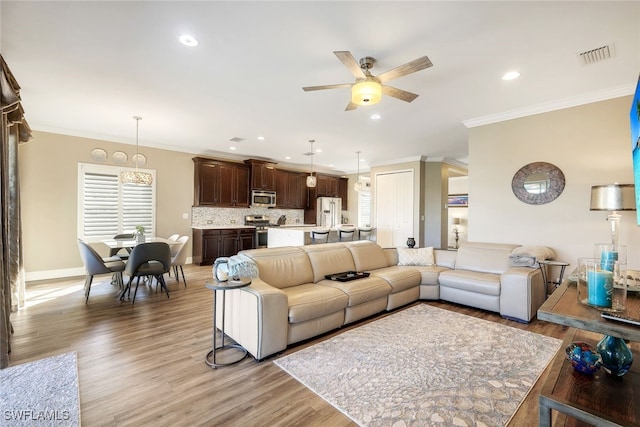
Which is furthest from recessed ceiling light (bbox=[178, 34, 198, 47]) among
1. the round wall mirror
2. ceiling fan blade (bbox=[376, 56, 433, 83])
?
the round wall mirror

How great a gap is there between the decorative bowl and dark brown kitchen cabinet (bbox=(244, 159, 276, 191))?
712 cm

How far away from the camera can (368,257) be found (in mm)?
4227

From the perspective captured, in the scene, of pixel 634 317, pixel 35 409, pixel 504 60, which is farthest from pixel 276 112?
pixel 634 317

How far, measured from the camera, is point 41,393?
1965 mm

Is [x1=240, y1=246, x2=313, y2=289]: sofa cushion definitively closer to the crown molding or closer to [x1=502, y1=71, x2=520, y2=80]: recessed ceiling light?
[x1=502, y1=71, x2=520, y2=80]: recessed ceiling light

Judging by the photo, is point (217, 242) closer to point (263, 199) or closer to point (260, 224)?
point (260, 224)

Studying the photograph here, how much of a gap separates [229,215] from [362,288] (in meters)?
5.44

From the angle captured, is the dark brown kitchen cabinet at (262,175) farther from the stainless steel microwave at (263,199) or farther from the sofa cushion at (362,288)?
the sofa cushion at (362,288)

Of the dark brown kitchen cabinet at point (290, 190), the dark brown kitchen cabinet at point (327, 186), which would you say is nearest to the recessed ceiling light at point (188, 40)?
the dark brown kitchen cabinet at point (290, 190)

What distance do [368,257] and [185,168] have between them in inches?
202

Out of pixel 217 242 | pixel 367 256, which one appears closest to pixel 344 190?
pixel 217 242

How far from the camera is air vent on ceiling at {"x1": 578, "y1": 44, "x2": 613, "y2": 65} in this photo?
266 centimetres

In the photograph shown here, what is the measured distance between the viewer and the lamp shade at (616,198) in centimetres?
299

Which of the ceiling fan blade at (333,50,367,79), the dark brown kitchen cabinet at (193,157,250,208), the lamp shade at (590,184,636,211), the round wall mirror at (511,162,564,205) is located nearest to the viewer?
the ceiling fan blade at (333,50,367,79)
